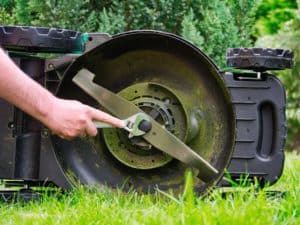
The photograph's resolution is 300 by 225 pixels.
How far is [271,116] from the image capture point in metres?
2.86

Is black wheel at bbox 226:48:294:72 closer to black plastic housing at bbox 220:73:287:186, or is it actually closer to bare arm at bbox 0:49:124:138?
black plastic housing at bbox 220:73:287:186

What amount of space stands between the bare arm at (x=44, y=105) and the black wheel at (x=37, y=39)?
1.88ft

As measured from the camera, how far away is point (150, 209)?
6.96ft

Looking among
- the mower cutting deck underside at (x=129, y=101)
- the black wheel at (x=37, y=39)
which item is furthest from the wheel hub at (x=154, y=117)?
the black wheel at (x=37, y=39)

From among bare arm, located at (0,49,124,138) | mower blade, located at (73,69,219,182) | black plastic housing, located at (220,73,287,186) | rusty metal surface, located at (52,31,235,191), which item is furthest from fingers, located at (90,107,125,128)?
black plastic housing, located at (220,73,287,186)

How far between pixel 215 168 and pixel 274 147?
1.11ft

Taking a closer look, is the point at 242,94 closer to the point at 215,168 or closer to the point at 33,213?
the point at 215,168

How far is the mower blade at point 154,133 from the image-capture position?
98.9 inches

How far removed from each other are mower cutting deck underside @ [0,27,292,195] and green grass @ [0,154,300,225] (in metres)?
0.13

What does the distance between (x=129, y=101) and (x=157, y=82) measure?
168mm

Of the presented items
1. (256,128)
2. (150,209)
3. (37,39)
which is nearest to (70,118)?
(150,209)

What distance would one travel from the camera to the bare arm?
5.77ft

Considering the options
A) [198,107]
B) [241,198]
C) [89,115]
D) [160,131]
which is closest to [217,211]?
[241,198]

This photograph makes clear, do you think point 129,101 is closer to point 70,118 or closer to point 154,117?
point 154,117
